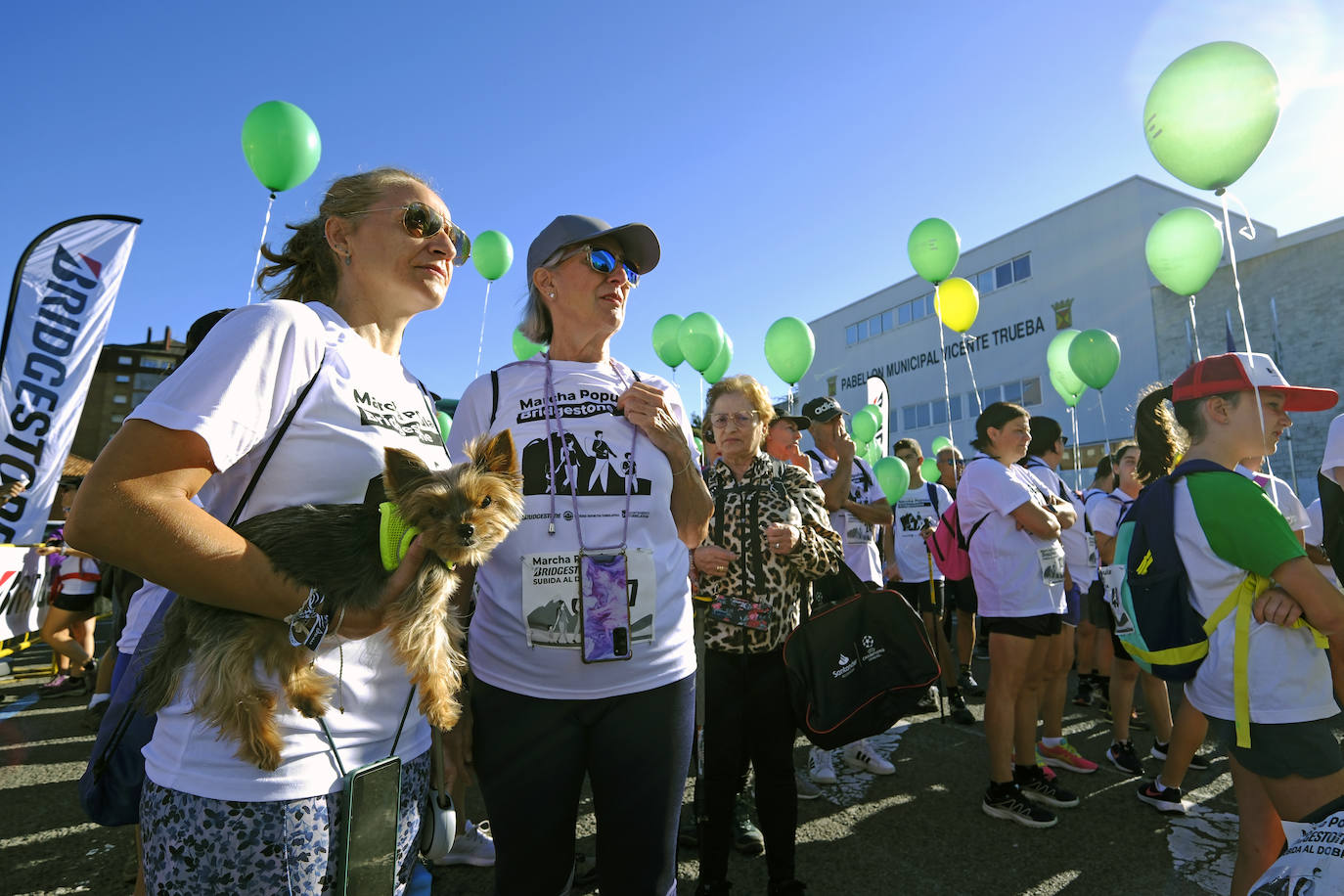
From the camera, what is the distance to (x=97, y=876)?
3199mm

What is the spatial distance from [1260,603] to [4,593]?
957 centimetres

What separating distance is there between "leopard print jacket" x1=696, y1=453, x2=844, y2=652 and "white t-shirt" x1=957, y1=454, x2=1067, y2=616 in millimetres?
1274

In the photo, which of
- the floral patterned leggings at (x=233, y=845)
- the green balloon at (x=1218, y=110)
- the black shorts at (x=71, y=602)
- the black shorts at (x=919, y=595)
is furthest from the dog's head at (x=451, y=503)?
the black shorts at (x=71, y=602)

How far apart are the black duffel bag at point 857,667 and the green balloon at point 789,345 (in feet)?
17.5

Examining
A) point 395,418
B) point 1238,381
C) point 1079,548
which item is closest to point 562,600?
point 395,418

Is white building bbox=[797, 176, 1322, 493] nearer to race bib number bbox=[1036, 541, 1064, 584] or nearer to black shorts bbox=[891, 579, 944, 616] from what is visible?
black shorts bbox=[891, 579, 944, 616]

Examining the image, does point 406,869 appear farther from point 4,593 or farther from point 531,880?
point 4,593

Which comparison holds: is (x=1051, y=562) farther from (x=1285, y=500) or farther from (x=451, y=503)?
(x=451, y=503)

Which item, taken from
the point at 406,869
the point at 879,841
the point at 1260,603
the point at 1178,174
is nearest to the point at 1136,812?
the point at 879,841

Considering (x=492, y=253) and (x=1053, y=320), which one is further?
(x=1053, y=320)

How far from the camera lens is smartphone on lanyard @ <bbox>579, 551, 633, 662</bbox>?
1.68m

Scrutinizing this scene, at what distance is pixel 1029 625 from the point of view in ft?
12.3

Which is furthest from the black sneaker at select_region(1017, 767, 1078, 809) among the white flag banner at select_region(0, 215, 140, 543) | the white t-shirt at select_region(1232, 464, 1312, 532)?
the white flag banner at select_region(0, 215, 140, 543)

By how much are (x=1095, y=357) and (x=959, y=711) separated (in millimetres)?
4533
